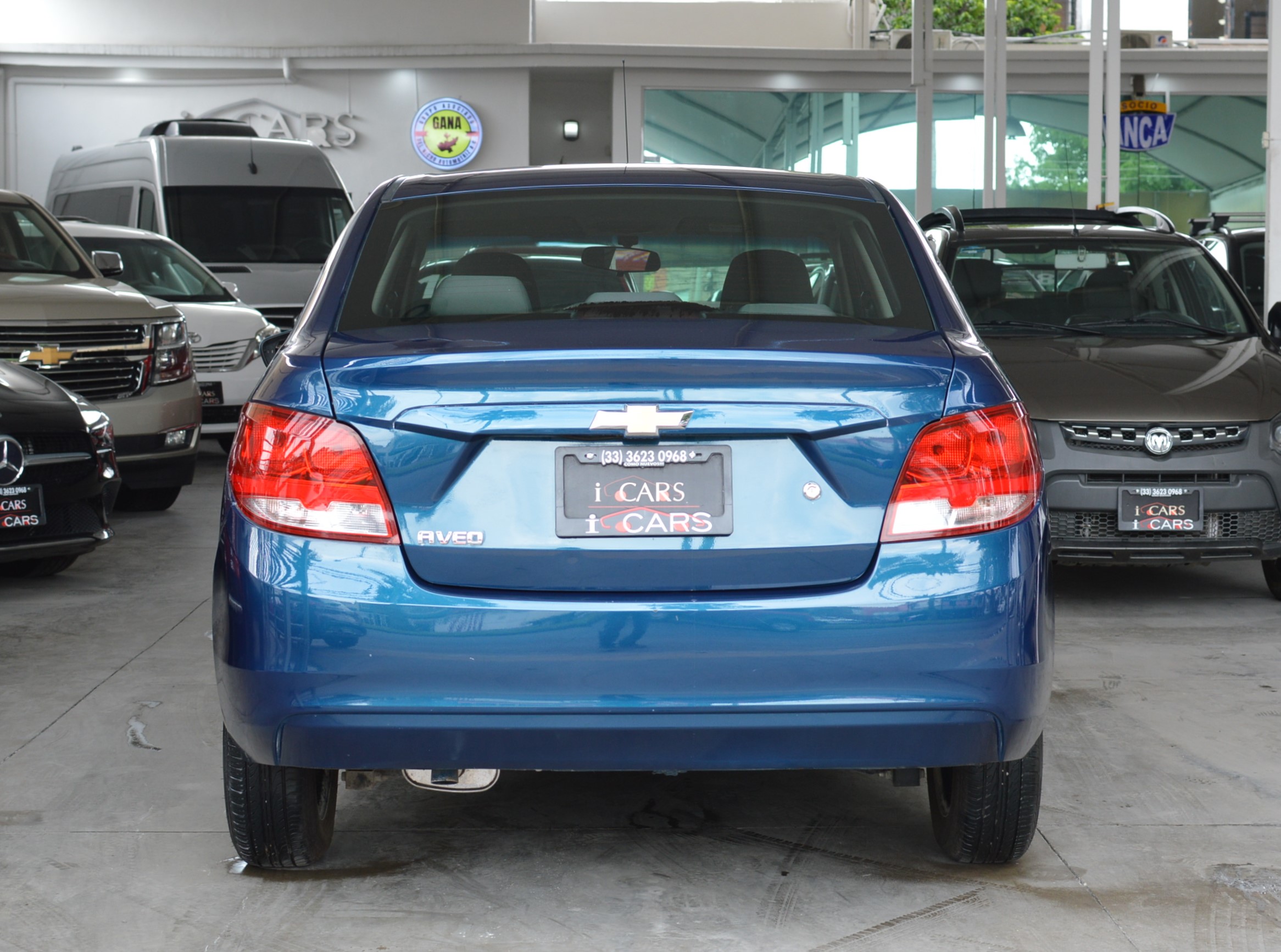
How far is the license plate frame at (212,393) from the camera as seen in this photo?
1196 centimetres

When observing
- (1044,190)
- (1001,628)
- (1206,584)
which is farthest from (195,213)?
(1044,190)

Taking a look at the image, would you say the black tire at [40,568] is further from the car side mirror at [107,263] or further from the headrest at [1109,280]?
the headrest at [1109,280]

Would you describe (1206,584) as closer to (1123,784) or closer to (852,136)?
(1123,784)

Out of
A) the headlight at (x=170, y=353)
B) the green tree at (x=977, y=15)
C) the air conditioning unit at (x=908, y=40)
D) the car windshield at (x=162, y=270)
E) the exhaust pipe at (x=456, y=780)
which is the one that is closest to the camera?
the exhaust pipe at (x=456, y=780)

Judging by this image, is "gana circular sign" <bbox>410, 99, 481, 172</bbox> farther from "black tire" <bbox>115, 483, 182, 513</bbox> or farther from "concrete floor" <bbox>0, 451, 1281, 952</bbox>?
"concrete floor" <bbox>0, 451, 1281, 952</bbox>

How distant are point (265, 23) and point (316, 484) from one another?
25425 millimetres

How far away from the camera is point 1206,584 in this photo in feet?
24.7

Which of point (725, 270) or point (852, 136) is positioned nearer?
point (725, 270)

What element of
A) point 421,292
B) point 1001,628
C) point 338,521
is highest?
point 421,292

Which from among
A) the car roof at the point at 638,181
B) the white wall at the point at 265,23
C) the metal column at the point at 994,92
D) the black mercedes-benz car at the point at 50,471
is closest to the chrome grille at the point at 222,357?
the black mercedes-benz car at the point at 50,471

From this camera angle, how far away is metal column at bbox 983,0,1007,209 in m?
19.0

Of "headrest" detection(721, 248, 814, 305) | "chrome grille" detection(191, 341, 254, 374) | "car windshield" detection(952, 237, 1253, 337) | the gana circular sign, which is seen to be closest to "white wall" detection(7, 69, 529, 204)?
the gana circular sign

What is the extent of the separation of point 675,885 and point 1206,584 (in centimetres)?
473

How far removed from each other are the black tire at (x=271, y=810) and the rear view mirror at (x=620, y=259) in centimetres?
130
